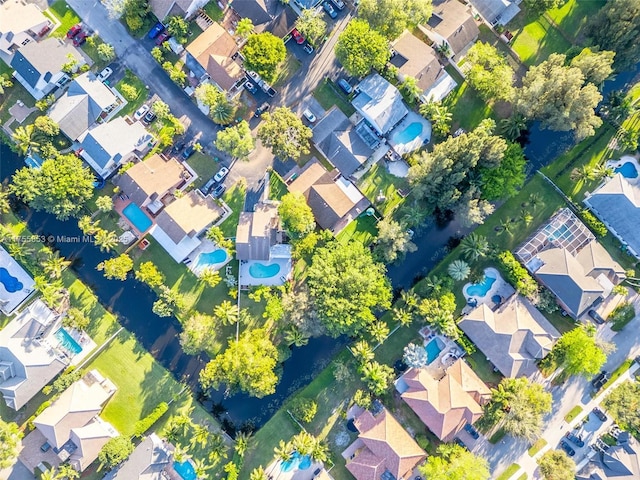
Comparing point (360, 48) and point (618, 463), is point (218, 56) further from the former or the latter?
point (618, 463)

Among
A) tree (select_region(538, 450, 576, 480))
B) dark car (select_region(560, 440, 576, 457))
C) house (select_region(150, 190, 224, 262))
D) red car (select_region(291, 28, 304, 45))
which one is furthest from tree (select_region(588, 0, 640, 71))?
house (select_region(150, 190, 224, 262))

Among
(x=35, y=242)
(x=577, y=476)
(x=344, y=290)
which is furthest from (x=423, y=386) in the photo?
(x=35, y=242)

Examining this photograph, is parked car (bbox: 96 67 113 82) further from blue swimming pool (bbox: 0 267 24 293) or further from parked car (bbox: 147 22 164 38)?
blue swimming pool (bbox: 0 267 24 293)

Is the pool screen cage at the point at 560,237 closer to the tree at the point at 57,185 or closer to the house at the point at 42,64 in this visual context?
the tree at the point at 57,185

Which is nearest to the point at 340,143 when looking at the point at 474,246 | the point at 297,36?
the point at 297,36

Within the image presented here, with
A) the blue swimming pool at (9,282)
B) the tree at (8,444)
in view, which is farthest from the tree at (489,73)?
the tree at (8,444)

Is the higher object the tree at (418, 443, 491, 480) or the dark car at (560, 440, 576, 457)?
the tree at (418, 443, 491, 480)
